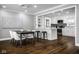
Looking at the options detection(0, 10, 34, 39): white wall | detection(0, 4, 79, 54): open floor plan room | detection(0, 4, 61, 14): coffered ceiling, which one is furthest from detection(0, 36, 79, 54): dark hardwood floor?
detection(0, 4, 61, 14): coffered ceiling

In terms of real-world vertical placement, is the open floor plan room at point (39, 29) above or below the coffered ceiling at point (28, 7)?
below

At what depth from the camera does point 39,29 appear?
2.30 m

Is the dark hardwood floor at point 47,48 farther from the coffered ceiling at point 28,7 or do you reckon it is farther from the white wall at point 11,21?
the coffered ceiling at point 28,7

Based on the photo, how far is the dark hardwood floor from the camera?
7.22 ft

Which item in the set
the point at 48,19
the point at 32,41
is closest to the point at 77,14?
the point at 48,19

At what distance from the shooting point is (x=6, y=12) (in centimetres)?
216

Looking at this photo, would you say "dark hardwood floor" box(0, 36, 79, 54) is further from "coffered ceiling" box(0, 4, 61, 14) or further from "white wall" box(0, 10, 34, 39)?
"coffered ceiling" box(0, 4, 61, 14)

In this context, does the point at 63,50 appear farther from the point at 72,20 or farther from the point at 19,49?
the point at 19,49

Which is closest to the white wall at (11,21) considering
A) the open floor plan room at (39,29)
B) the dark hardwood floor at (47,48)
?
the open floor plan room at (39,29)

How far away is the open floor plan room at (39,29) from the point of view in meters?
2.17

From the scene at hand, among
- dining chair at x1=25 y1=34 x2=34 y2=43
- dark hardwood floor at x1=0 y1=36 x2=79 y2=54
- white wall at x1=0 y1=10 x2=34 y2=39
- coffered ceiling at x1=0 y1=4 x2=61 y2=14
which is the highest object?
coffered ceiling at x1=0 y1=4 x2=61 y2=14

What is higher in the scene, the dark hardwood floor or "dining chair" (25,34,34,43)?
"dining chair" (25,34,34,43)

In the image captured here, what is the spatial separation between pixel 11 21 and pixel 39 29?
0.72 m
